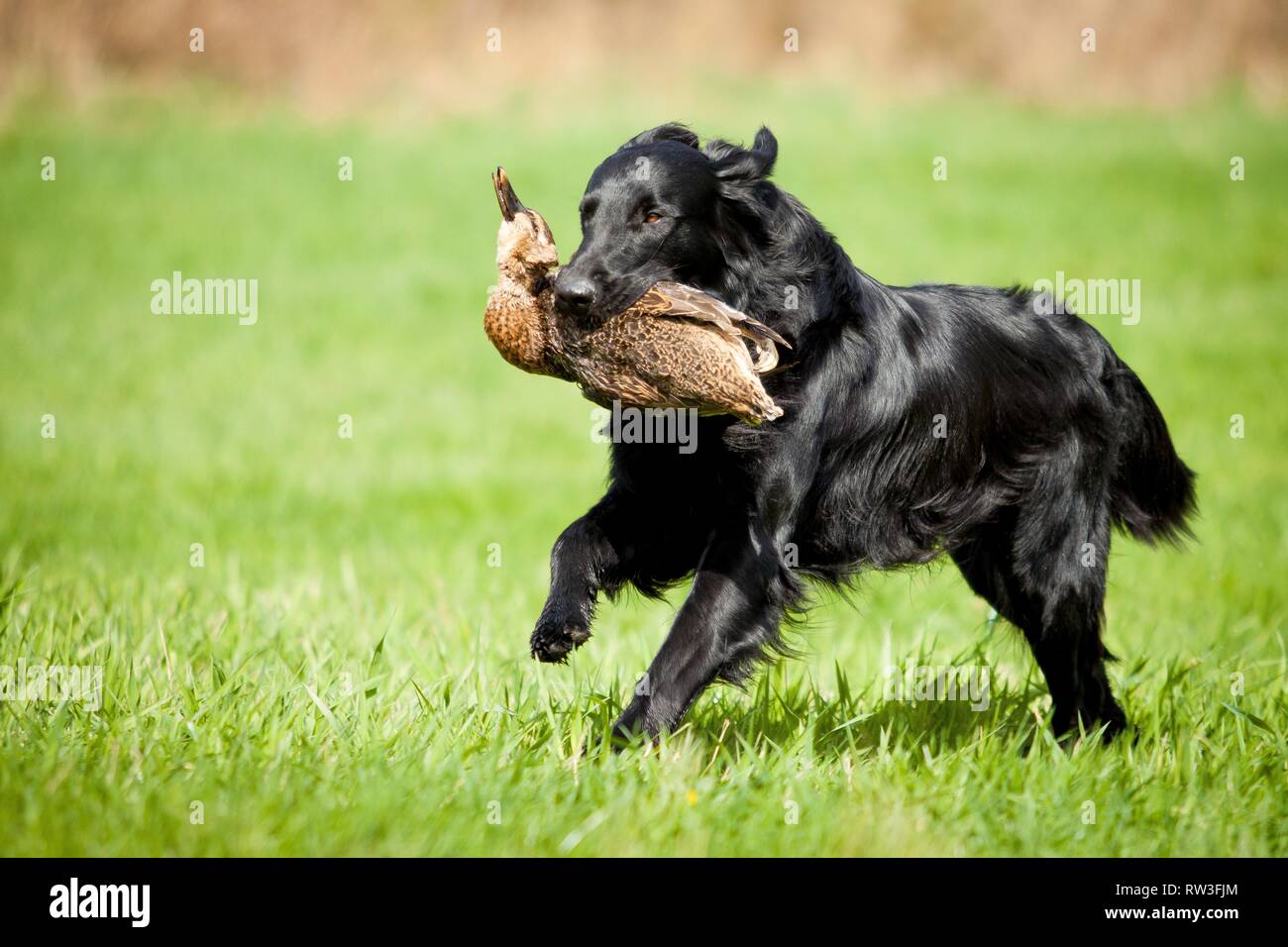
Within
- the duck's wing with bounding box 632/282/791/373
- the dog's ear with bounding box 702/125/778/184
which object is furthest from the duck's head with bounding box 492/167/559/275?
the dog's ear with bounding box 702/125/778/184

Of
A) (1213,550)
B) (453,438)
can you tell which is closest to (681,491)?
(1213,550)

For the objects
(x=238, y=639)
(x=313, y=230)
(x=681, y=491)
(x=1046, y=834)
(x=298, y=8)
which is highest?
(x=298, y=8)

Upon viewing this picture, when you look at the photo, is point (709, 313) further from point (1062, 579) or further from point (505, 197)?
point (1062, 579)

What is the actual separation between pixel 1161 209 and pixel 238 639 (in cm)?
1278

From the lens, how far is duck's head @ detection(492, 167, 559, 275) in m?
3.95

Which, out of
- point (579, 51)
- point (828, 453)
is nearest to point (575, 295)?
point (828, 453)

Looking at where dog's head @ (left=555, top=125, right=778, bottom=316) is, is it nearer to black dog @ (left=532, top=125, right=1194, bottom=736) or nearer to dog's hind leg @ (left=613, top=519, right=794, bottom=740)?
black dog @ (left=532, top=125, right=1194, bottom=736)

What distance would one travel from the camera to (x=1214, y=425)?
425 inches

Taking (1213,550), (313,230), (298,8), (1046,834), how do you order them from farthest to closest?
(298,8) < (313,230) < (1213,550) < (1046,834)

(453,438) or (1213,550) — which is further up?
(453,438)

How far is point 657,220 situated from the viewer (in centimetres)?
396

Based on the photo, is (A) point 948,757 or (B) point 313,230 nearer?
(A) point 948,757

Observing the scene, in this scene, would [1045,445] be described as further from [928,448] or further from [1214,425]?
[1214,425]

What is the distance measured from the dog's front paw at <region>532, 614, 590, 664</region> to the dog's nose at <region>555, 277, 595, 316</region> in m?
0.93
